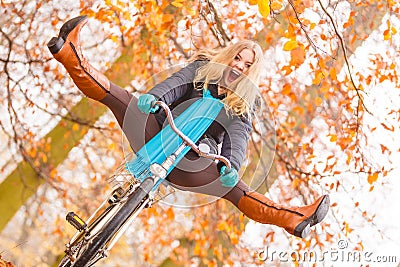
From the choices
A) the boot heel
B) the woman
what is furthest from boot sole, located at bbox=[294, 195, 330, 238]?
the boot heel

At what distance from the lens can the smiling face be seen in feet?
5.75

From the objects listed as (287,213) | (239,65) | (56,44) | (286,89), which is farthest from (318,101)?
(56,44)

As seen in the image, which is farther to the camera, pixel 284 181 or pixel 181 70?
pixel 284 181

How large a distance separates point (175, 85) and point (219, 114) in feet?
0.57

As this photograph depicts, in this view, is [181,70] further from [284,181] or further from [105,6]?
[284,181]

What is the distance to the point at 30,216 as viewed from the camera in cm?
409

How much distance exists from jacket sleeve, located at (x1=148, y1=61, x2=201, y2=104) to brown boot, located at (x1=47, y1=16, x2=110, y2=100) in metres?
0.16

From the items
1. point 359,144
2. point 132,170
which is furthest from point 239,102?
point 359,144

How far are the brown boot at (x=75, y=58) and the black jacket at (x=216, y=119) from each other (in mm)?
182

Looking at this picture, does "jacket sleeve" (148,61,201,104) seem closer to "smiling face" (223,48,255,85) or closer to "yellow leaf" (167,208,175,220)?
"smiling face" (223,48,255,85)

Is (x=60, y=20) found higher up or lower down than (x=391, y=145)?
lower down

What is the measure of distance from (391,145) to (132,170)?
247cm

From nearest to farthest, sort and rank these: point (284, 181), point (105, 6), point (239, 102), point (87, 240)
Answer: point (87, 240), point (239, 102), point (105, 6), point (284, 181)

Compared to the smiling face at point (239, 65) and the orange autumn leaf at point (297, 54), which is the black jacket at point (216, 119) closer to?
the smiling face at point (239, 65)
